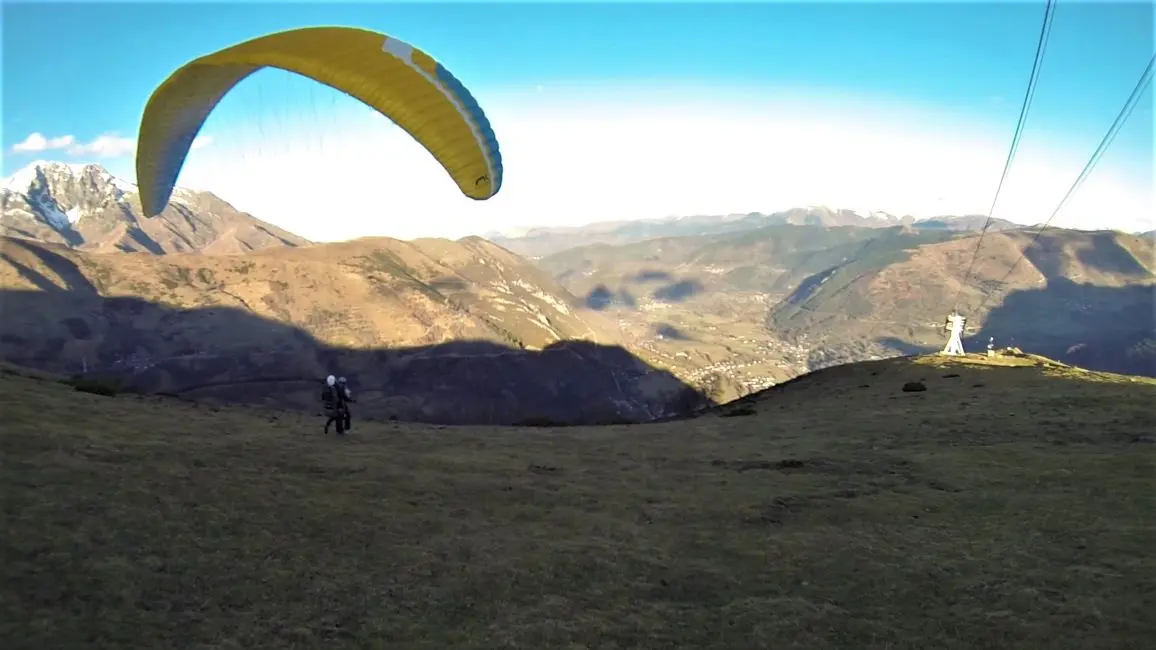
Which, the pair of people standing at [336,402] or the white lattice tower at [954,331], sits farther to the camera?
the white lattice tower at [954,331]

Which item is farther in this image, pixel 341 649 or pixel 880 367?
pixel 880 367

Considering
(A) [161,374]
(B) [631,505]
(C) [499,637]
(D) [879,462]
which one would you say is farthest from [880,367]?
(A) [161,374]

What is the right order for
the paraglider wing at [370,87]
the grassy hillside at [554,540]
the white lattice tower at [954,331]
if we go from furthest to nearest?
the white lattice tower at [954,331] → the paraglider wing at [370,87] → the grassy hillside at [554,540]

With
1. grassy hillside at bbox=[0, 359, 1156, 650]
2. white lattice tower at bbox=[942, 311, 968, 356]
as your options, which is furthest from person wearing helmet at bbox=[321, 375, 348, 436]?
white lattice tower at bbox=[942, 311, 968, 356]

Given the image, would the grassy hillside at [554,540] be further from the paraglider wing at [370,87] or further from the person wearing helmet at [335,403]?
the paraglider wing at [370,87]

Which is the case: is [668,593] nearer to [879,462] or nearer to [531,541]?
[531,541]

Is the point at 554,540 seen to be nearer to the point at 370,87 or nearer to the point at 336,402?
the point at 336,402

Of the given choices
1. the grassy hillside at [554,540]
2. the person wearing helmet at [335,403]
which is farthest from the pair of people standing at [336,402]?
the grassy hillside at [554,540]
